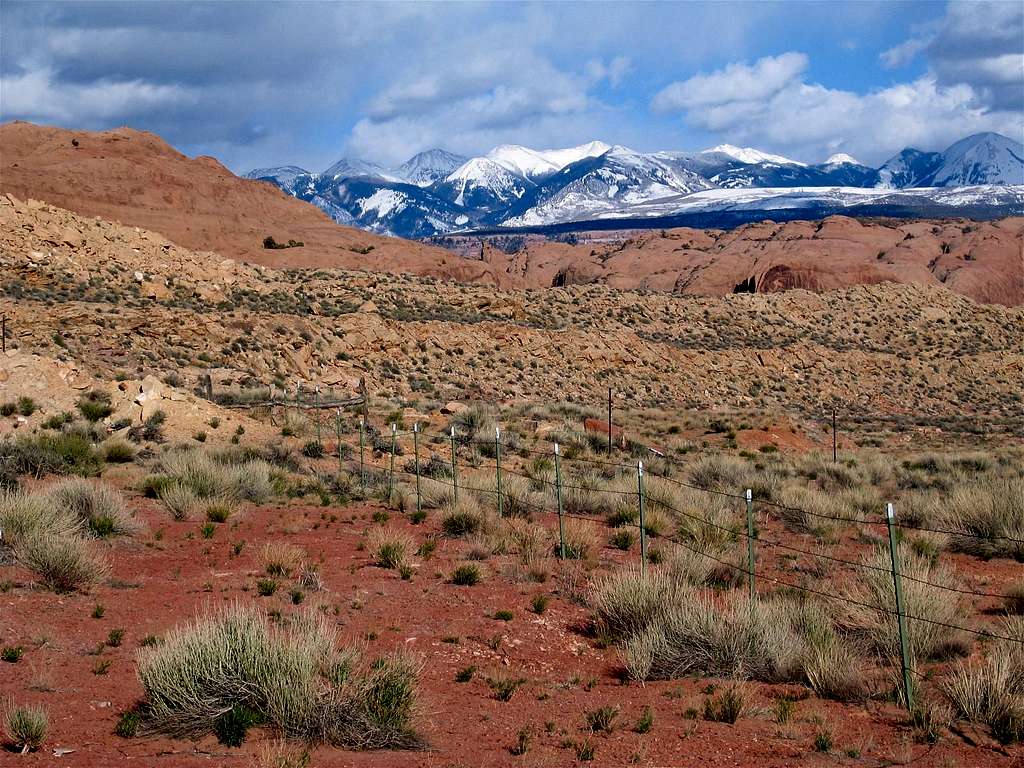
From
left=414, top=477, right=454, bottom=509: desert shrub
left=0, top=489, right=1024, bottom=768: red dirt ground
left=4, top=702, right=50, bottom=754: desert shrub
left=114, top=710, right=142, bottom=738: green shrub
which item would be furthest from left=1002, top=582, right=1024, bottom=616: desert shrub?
left=4, top=702, right=50, bottom=754: desert shrub

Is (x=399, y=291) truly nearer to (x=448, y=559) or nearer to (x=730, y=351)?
(x=730, y=351)

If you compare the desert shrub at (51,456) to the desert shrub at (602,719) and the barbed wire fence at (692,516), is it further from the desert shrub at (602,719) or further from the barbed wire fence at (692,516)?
the desert shrub at (602,719)

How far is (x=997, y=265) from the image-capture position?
284 ft

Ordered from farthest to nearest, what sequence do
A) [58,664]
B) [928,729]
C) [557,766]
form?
[58,664], [928,729], [557,766]

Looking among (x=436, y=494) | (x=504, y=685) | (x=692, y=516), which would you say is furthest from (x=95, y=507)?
(x=692, y=516)

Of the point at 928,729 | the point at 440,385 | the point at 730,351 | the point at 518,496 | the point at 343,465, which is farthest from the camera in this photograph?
the point at 730,351

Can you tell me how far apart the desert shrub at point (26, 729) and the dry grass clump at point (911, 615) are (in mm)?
7516

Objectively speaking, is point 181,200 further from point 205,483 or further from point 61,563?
point 61,563

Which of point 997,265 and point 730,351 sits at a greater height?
point 997,265

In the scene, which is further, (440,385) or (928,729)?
(440,385)

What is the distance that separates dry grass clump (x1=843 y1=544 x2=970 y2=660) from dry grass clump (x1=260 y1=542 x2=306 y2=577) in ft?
22.9

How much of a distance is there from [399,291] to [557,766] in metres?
47.2

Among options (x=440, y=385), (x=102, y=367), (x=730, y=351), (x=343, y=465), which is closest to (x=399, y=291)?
(x=440, y=385)

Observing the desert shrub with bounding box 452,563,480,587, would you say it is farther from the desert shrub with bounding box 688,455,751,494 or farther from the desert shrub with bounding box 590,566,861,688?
the desert shrub with bounding box 688,455,751,494
